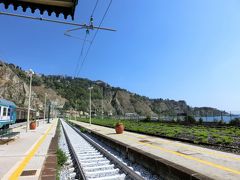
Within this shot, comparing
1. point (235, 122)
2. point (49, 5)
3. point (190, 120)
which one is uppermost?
point (49, 5)

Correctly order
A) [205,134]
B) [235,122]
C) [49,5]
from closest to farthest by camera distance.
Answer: [49,5] → [205,134] → [235,122]

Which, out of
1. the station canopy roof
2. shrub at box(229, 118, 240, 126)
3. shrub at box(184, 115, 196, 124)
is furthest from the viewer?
shrub at box(184, 115, 196, 124)

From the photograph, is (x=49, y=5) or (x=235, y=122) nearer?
(x=49, y=5)

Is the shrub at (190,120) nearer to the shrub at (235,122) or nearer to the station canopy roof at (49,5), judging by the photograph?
the shrub at (235,122)

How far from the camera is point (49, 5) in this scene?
5.64m

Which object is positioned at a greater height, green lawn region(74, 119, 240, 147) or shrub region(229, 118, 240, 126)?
shrub region(229, 118, 240, 126)

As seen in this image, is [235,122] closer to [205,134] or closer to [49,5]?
[205,134]

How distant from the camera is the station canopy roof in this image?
5.53 meters

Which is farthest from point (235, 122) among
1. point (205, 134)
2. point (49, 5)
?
point (49, 5)

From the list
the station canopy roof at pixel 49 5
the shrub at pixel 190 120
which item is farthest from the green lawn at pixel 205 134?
the station canopy roof at pixel 49 5

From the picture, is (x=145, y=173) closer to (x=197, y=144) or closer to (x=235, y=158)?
(x=235, y=158)

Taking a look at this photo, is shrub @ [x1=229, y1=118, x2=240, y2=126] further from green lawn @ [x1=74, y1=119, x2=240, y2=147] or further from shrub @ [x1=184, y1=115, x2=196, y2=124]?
shrub @ [x1=184, y1=115, x2=196, y2=124]

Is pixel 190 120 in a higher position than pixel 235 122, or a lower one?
lower

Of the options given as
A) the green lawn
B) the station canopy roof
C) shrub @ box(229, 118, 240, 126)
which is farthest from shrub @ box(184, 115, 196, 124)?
the station canopy roof
